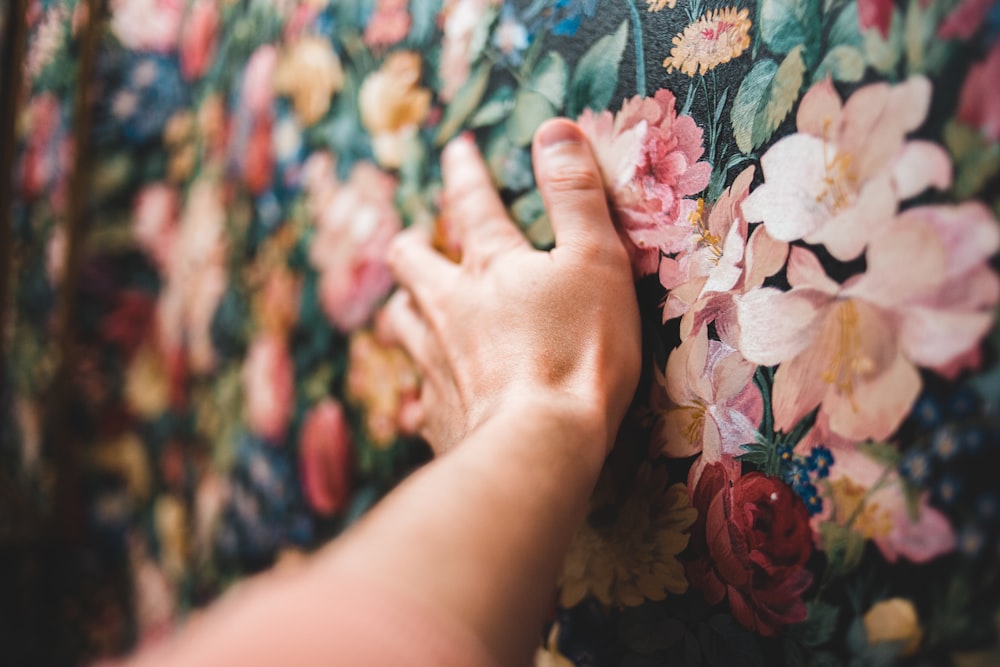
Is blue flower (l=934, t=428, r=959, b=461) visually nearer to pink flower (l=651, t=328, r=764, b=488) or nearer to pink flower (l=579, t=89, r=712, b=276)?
pink flower (l=651, t=328, r=764, b=488)

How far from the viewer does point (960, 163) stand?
0.37 m

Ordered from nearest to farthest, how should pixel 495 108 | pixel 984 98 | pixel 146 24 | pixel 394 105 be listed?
pixel 984 98, pixel 495 108, pixel 394 105, pixel 146 24

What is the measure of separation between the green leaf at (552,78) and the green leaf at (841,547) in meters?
0.44

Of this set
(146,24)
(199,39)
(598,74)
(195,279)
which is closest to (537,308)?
(598,74)

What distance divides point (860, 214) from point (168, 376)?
1.36 meters

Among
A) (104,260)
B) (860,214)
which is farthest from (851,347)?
(104,260)

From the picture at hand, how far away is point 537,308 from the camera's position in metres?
0.58

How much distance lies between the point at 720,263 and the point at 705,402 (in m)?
0.11

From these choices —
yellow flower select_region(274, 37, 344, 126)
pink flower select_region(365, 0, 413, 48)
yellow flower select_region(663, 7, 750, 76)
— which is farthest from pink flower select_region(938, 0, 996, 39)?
yellow flower select_region(274, 37, 344, 126)

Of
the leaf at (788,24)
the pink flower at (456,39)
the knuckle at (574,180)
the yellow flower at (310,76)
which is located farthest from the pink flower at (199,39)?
the leaf at (788,24)

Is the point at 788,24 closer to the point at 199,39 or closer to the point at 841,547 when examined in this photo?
the point at 841,547

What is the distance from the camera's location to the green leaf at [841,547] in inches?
16.3

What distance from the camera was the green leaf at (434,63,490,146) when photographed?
0.69 m

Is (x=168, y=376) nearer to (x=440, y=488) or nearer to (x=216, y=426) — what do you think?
(x=216, y=426)
